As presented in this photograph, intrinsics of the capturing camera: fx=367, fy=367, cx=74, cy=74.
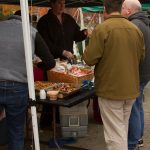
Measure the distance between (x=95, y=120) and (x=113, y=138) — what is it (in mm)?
2449

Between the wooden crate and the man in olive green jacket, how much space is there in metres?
0.95

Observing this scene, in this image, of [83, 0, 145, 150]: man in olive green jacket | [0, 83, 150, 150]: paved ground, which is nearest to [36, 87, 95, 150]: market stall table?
[83, 0, 145, 150]: man in olive green jacket

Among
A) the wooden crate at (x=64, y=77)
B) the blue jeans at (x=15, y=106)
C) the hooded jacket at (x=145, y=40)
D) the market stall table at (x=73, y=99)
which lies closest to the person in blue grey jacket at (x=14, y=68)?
the blue jeans at (x=15, y=106)

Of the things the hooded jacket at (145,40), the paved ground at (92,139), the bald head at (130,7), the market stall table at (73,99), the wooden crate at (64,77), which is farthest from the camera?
the paved ground at (92,139)

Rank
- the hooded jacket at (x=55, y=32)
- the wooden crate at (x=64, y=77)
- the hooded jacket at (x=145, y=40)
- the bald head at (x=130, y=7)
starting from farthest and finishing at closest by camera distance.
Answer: the hooded jacket at (x=55, y=32), the wooden crate at (x=64, y=77), the bald head at (x=130, y=7), the hooded jacket at (x=145, y=40)

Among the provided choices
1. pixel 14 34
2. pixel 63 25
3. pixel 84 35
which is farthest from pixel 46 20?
pixel 14 34

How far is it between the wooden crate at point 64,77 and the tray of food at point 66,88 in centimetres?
13

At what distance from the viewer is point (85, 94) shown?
4.34 m

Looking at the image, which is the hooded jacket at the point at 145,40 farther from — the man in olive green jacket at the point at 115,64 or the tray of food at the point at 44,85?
the tray of food at the point at 44,85

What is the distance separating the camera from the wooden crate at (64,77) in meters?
4.66

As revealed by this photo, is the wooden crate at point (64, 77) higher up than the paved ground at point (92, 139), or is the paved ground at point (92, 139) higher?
the wooden crate at point (64, 77)

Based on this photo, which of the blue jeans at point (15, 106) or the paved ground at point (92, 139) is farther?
the paved ground at point (92, 139)

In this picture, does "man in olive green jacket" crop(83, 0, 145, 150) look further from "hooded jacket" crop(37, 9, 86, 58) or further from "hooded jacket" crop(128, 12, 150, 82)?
"hooded jacket" crop(37, 9, 86, 58)

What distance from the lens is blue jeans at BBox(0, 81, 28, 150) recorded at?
358 cm
